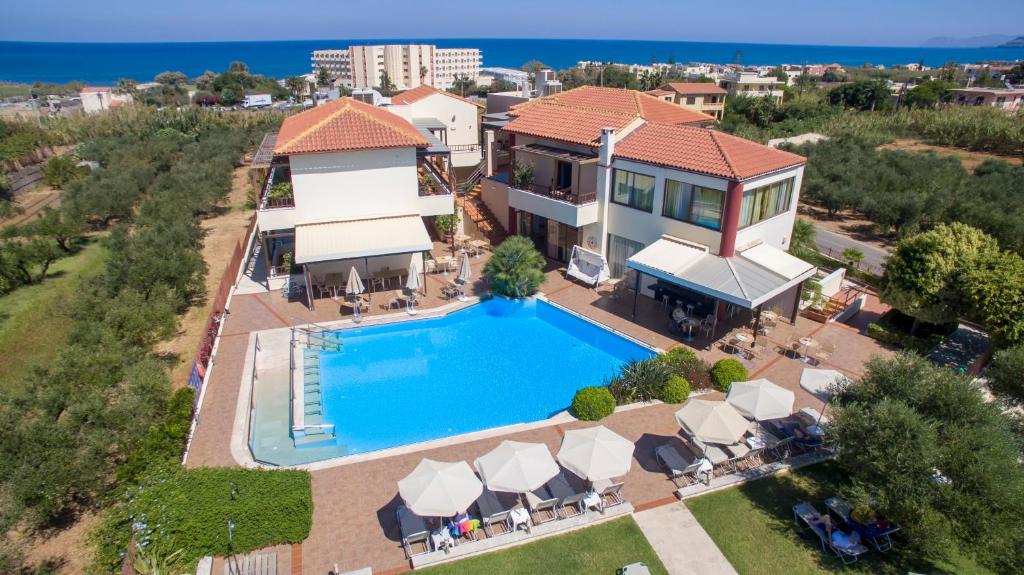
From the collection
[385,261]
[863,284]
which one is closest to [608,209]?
[385,261]

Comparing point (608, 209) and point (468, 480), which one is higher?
point (608, 209)

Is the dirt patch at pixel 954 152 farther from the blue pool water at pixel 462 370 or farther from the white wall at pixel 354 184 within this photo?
the white wall at pixel 354 184

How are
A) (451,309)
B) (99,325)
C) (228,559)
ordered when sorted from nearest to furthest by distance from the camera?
(228,559), (99,325), (451,309)

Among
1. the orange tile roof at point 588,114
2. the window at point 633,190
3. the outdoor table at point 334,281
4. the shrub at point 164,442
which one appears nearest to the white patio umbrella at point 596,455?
the shrub at point 164,442

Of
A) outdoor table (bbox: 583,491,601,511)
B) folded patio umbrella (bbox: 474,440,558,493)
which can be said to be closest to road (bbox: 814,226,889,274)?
outdoor table (bbox: 583,491,601,511)

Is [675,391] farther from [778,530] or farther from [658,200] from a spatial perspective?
[658,200]

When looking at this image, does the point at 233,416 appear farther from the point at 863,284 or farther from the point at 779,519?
the point at 863,284
